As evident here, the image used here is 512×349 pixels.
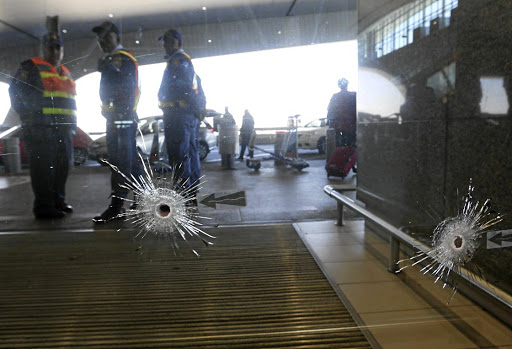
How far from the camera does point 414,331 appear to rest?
5.08 feet

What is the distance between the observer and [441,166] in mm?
1969

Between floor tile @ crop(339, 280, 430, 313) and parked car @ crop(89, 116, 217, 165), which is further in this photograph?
parked car @ crop(89, 116, 217, 165)

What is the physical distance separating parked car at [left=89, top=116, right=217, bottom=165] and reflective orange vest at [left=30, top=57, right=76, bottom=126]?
188 millimetres

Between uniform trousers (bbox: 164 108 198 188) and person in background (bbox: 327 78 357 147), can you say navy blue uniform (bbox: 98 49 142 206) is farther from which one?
person in background (bbox: 327 78 357 147)

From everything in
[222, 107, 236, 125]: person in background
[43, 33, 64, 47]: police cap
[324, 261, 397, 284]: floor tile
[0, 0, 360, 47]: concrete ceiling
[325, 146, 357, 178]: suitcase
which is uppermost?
[0, 0, 360, 47]: concrete ceiling

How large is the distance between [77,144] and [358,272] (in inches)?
68.4

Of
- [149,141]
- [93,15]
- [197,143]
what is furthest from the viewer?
[197,143]

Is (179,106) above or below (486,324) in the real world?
above

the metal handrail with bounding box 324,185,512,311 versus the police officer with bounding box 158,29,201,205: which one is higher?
the police officer with bounding box 158,29,201,205

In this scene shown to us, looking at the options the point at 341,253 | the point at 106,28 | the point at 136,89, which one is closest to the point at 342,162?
the point at 341,253

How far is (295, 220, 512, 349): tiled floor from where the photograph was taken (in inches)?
57.8

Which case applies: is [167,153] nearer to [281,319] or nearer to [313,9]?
[281,319]

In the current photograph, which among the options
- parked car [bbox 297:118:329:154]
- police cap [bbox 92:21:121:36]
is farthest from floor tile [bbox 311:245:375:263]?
police cap [bbox 92:21:121:36]

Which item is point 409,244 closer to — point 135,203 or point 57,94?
point 135,203
